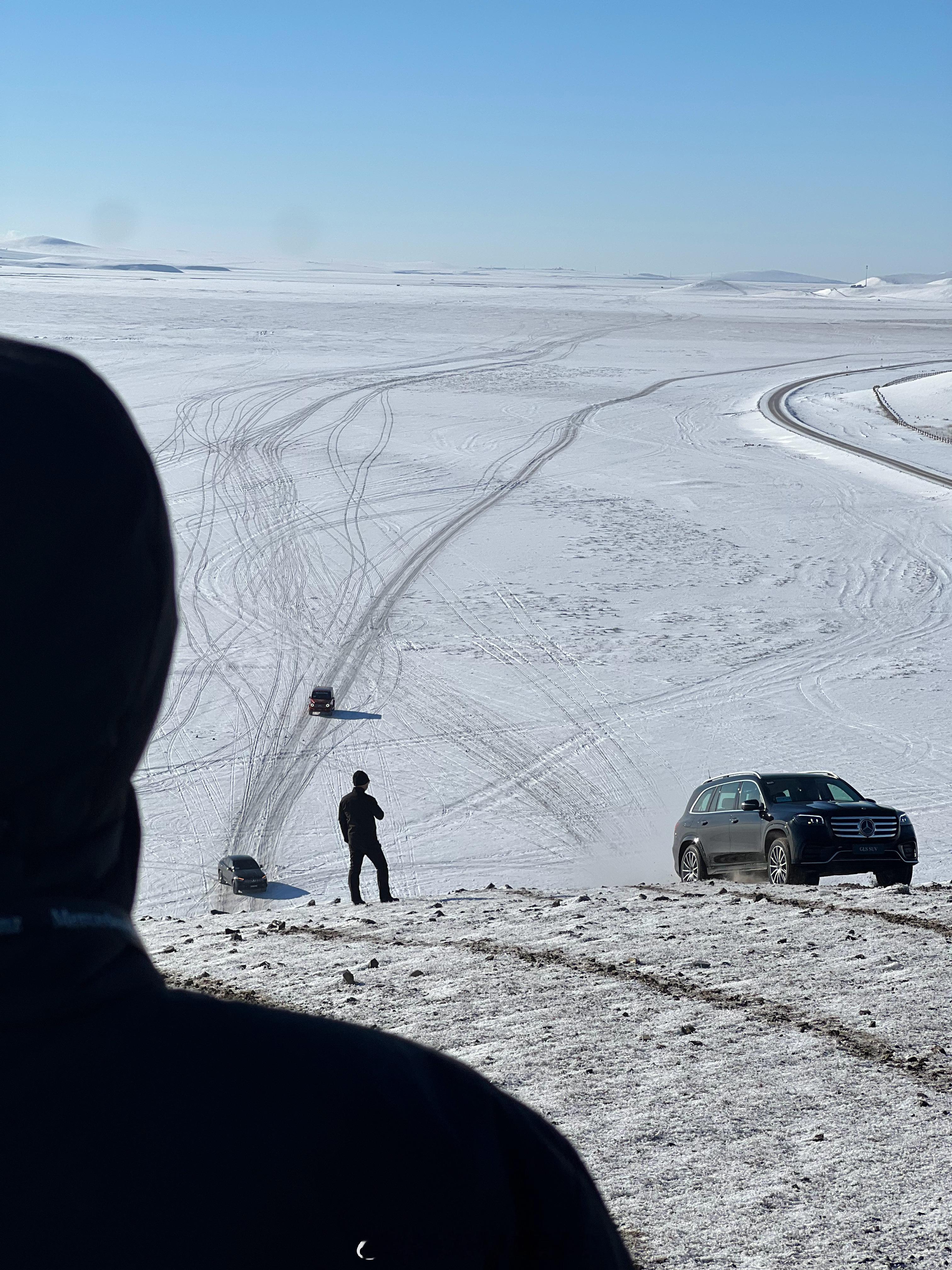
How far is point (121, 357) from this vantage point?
63062 millimetres

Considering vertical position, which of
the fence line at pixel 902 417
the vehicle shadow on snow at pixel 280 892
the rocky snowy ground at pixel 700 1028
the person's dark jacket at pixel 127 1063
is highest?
the fence line at pixel 902 417

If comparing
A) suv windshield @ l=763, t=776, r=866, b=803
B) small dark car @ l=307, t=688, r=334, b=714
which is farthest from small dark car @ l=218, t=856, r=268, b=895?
small dark car @ l=307, t=688, r=334, b=714

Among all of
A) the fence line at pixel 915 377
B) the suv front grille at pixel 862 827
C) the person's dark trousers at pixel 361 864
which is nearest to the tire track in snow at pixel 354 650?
the person's dark trousers at pixel 361 864

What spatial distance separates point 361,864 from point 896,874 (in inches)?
211

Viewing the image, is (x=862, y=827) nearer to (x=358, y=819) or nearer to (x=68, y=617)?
(x=358, y=819)

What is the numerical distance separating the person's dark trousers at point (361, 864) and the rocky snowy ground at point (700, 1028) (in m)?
1.30

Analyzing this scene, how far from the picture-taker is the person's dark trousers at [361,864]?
11.9m

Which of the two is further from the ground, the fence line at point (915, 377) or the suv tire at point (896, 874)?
the fence line at point (915, 377)

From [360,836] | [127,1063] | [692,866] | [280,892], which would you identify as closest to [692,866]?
[692,866]

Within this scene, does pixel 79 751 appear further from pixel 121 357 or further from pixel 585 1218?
pixel 121 357

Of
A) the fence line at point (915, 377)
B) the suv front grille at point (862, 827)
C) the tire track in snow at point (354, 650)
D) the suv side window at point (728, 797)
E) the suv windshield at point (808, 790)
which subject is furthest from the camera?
the fence line at point (915, 377)

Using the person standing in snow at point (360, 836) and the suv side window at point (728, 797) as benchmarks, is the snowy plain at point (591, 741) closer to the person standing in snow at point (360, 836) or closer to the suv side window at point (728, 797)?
the person standing in snow at point (360, 836)

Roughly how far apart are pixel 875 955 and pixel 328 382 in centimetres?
5200

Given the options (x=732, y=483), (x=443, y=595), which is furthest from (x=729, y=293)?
(x=443, y=595)
